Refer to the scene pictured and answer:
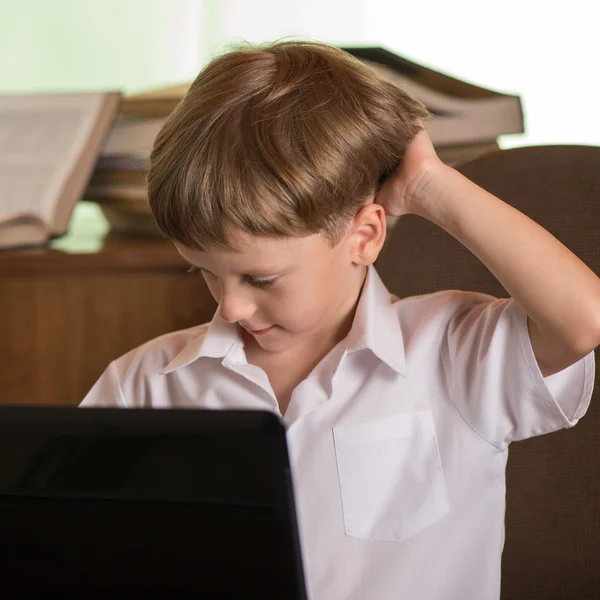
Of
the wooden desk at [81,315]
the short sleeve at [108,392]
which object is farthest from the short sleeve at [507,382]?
the wooden desk at [81,315]

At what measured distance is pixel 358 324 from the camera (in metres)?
0.88

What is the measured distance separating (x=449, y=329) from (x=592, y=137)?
1.08 meters

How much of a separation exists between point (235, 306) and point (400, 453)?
0.23m

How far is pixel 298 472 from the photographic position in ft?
2.86

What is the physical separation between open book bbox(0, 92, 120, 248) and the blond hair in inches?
22.8

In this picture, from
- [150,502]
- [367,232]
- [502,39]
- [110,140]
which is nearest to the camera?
[150,502]

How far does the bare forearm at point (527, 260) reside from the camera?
29.5 inches

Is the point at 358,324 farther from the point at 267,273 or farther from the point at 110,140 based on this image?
the point at 110,140

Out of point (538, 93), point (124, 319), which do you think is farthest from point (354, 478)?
point (538, 93)

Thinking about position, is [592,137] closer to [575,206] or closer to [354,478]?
[575,206]

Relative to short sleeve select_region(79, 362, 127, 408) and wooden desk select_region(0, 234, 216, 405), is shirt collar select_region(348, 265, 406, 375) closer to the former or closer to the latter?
short sleeve select_region(79, 362, 127, 408)

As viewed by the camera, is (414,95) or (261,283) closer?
(261,283)

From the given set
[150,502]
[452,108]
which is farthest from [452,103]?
[150,502]

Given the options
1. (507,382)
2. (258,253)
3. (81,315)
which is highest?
(258,253)
